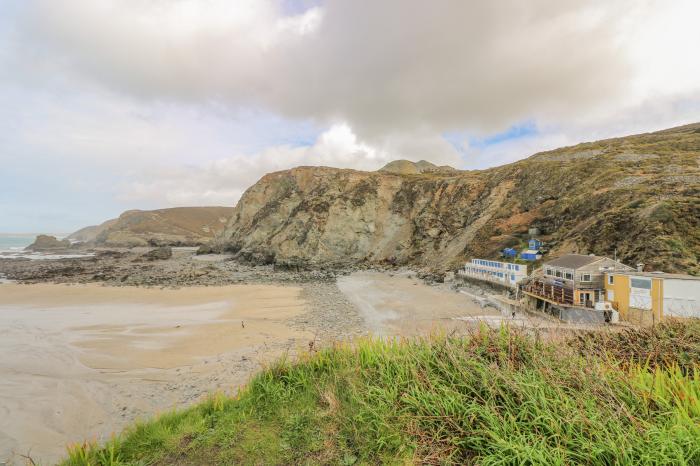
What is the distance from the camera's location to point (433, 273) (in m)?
42.2

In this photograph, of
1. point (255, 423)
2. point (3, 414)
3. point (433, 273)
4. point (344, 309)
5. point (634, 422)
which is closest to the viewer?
point (634, 422)

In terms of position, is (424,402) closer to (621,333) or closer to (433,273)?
(621,333)

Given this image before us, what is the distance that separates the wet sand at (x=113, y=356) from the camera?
9.84 meters

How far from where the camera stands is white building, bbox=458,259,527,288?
28.7 metres

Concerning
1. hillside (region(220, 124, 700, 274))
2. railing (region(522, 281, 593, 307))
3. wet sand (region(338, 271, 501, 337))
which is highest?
hillside (region(220, 124, 700, 274))

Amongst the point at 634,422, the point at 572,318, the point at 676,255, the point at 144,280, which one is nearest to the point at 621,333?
the point at 634,422

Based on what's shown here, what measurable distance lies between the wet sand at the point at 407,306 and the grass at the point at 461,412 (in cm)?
943

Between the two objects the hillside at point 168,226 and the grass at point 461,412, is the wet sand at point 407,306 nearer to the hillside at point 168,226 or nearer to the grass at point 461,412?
the grass at point 461,412

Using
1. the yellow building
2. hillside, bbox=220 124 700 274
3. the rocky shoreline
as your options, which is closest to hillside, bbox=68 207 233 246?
hillside, bbox=220 124 700 274

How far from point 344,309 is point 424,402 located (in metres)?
20.0

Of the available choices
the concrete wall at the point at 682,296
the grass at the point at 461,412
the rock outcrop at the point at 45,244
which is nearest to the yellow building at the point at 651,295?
the concrete wall at the point at 682,296

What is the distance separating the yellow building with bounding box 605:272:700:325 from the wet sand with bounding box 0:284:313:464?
18679 millimetres

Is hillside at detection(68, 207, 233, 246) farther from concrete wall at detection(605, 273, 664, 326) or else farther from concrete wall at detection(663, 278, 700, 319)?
concrete wall at detection(663, 278, 700, 319)

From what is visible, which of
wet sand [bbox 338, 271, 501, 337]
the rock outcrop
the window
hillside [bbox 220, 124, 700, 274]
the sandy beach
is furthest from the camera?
the rock outcrop
